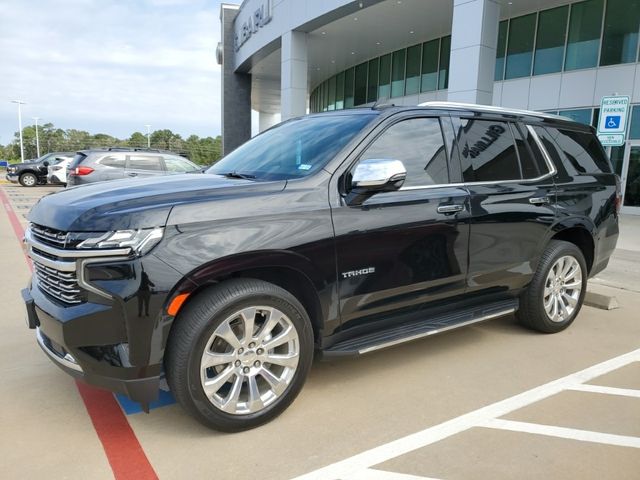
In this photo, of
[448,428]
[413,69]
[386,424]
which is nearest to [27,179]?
[413,69]

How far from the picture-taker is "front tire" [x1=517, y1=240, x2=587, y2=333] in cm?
435

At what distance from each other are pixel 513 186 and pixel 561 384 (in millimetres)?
1568

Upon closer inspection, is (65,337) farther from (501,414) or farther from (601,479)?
(601,479)

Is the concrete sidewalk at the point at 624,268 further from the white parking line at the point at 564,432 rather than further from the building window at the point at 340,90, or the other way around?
the building window at the point at 340,90

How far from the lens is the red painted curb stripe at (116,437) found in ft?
8.30

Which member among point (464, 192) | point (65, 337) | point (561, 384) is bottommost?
point (561, 384)

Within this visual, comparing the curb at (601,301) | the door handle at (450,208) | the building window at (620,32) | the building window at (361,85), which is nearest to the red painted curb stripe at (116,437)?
the door handle at (450,208)

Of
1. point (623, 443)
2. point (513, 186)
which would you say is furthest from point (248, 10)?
point (623, 443)

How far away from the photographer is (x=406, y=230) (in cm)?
334

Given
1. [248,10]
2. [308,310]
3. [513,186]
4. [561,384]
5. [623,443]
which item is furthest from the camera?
[248,10]

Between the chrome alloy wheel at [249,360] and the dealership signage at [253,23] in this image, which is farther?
the dealership signage at [253,23]

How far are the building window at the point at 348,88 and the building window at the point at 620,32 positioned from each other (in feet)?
46.5

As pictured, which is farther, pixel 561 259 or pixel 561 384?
pixel 561 259

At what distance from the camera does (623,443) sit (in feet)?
9.33
